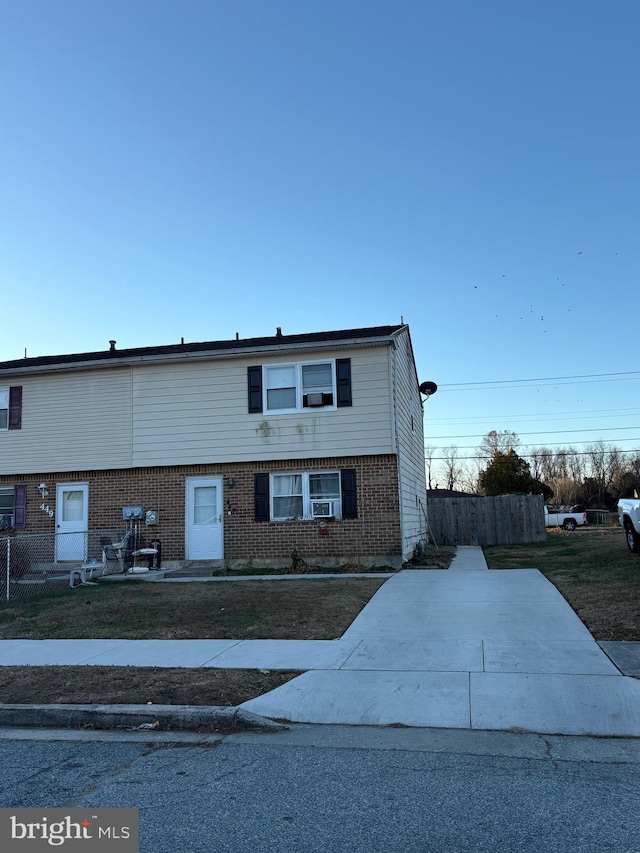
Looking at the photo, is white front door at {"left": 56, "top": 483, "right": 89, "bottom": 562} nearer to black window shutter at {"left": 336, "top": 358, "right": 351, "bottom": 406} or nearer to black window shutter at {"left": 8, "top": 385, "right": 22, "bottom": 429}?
black window shutter at {"left": 8, "top": 385, "right": 22, "bottom": 429}

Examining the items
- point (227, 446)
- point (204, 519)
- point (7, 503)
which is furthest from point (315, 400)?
point (7, 503)

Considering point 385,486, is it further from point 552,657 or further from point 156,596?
point 552,657

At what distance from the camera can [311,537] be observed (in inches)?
643

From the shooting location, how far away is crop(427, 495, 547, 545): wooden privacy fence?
81.1 feet

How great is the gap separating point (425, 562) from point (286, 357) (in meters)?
5.90

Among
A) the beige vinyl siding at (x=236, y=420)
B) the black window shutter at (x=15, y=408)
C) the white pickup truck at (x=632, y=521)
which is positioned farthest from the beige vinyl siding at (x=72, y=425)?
the white pickup truck at (x=632, y=521)

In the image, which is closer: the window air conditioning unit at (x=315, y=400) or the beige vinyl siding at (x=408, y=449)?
the window air conditioning unit at (x=315, y=400)

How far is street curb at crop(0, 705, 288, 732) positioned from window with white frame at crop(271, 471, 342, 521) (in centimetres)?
1014

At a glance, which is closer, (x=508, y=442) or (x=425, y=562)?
(x=425, y=562)

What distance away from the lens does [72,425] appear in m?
18.0

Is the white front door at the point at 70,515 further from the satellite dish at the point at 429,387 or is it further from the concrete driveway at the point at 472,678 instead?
the satellite dish at the point at 429,387

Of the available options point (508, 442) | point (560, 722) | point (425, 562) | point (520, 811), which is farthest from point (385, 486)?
point (508, 442)

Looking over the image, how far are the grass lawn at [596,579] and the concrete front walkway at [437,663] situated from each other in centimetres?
31

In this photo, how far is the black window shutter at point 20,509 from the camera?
18125 millimetres
